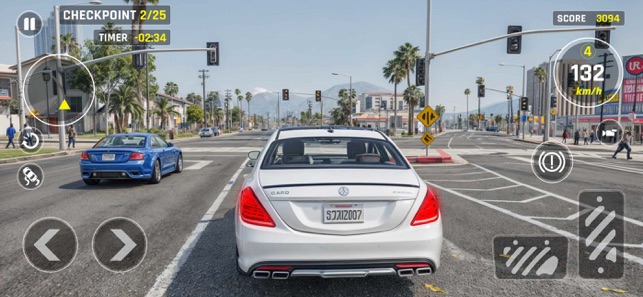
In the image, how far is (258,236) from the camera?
343cm

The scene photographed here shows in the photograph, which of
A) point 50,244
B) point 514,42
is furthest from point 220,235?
point 514,42

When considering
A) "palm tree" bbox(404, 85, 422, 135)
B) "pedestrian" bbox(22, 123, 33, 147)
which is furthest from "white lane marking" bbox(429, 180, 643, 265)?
"palm tree" bbox(404, 85, 422, 135)

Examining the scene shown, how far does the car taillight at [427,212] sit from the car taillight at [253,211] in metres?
1.17

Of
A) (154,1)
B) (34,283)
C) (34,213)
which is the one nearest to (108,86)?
(154,1)

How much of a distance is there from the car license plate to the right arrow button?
2445 mm

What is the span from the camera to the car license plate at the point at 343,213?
3473mm

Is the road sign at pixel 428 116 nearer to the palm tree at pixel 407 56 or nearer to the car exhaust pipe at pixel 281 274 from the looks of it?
the car exhaust pipe at pixel 281 274

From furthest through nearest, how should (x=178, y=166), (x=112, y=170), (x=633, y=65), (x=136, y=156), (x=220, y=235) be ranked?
(x=633, y=65), (x=178, y=166), (x=136, y=156), (x=112, y=170), (x=220, y=235)

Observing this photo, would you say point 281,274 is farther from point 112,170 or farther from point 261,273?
point 112,170

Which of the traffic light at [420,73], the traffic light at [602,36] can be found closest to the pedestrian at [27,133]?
the traffic light at [420,73]

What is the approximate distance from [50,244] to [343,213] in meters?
4.23

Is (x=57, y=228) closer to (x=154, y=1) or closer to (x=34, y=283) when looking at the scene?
(x=34, y=283)

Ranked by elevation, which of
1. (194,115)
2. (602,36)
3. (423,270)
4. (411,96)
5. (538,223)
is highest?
(411,96)

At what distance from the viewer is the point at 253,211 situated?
11.7ft
